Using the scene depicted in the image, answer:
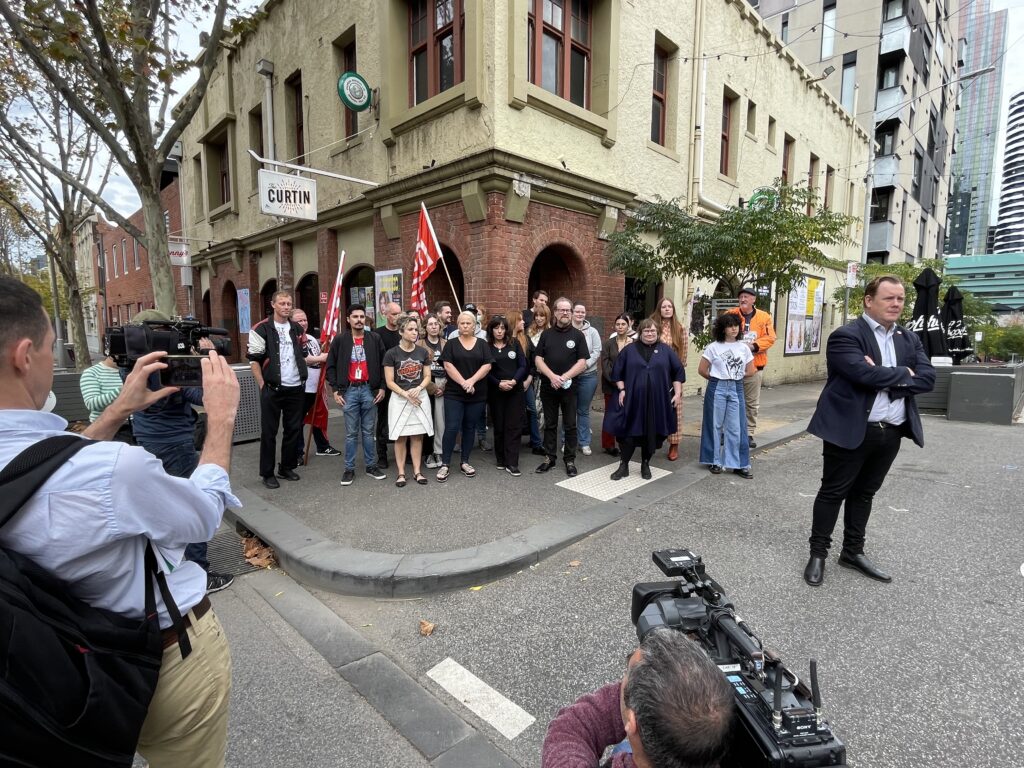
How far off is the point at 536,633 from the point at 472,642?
1.25ft

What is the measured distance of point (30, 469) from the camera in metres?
1.07

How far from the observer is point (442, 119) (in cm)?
Result: 820

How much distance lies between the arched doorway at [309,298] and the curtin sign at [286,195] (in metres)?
3.87

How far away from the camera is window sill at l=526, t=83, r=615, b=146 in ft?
25.7

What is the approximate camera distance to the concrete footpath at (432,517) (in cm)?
369

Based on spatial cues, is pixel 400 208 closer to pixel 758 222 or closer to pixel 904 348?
pixel 758 222

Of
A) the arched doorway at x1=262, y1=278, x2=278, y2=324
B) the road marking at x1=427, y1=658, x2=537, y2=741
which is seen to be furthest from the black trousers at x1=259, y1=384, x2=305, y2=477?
the arched doorway at x1=262, y1=278, x2=278, y2=324

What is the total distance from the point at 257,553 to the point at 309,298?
9.63 m

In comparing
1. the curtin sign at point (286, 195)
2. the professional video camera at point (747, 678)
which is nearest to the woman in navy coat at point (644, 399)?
the professional video camera at point (747, 678)

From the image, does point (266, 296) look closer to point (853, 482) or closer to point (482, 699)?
point (482, 699)

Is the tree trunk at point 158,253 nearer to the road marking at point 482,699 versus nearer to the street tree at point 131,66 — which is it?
the street tree at point 131,66

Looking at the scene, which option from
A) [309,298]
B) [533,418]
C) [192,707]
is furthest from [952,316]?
[309,298]

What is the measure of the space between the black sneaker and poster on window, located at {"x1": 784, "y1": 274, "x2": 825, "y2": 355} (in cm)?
1631

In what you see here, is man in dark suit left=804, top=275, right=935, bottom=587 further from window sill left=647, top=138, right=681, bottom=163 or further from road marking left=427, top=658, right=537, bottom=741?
window sill left=647, top=138, right=681, bottom=163
